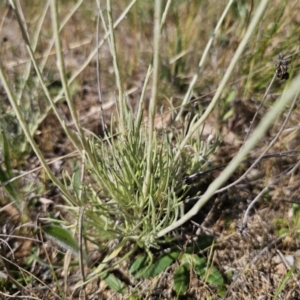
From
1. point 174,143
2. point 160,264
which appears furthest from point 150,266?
point 174,143

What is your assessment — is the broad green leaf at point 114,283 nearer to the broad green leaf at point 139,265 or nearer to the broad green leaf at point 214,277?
the broad green leaf at point 139,265

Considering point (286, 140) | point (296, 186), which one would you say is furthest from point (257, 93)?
point (296, 186)


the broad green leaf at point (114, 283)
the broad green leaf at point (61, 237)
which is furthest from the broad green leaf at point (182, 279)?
the broad green leaf at point (61, 237)

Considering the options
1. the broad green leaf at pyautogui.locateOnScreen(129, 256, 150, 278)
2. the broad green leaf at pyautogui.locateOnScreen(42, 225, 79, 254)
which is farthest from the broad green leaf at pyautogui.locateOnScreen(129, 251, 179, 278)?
the broad green leaf at pyautogui.locateOnScreen(42, 225, 79, 254)

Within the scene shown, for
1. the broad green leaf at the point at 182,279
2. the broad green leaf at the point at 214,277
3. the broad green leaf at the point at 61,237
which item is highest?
the broad green leaf at the point at 61,237

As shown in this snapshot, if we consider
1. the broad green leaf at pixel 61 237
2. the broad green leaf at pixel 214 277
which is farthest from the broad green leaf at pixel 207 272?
the broad green leaf at pixel 61 237

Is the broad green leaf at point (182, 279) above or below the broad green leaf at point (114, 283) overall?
above
